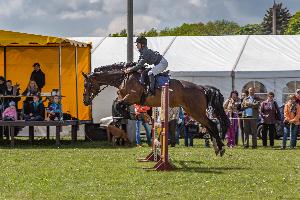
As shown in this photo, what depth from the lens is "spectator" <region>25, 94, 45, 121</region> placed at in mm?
22766

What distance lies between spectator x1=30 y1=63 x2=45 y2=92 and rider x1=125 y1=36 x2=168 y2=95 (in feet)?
31.1

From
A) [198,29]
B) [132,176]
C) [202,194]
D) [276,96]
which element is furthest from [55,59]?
[198,29]

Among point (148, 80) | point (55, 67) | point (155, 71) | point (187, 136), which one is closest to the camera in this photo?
point (155, 71)

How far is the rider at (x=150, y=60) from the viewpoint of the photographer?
619 inches

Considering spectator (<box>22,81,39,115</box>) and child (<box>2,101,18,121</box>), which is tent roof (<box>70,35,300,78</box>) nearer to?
spectator (<box>22,81,39,115</box>)

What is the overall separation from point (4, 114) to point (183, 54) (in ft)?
33.4

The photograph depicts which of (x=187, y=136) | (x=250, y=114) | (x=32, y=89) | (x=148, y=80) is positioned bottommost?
(x=187, y=136)

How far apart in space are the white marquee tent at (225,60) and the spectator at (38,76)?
330 cm

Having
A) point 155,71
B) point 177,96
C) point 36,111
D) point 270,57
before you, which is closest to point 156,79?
point 155,71

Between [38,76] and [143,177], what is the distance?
13514mm

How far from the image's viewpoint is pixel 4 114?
22.7 meters

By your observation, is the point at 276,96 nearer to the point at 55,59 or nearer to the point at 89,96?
the point at 55,59

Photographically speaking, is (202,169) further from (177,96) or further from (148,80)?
(148,80)

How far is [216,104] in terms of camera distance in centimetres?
1758
